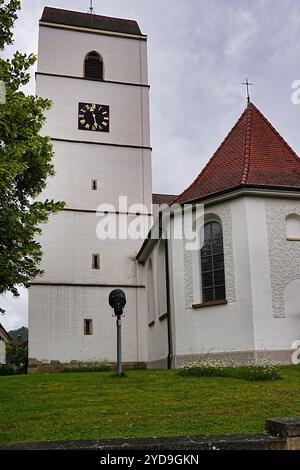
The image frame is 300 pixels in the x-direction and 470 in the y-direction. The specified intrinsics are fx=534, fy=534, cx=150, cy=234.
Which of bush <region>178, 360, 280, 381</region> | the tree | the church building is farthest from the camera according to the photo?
the church building

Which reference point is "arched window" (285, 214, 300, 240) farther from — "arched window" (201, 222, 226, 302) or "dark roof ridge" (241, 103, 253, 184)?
"arched window" (201, 222, 226, 302)

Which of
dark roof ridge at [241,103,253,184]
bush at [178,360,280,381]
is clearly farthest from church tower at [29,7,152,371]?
bush at [178,360,280,381]

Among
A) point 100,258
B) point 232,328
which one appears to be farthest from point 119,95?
point 232,328

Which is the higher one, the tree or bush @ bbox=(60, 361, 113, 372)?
the tree

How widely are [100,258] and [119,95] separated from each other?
8256mm

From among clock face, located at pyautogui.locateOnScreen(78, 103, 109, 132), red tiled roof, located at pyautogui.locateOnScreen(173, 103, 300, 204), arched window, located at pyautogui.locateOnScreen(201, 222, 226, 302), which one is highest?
clock face, located at pyautogui.locateOnScreen(78, 103, 109, 132)

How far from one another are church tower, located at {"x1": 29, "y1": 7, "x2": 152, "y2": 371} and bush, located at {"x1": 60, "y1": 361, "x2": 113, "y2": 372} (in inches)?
13.9

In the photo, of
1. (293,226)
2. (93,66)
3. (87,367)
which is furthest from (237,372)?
(93,66)

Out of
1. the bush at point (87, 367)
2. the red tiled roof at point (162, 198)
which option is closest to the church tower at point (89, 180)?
the bush at point (87, 367)

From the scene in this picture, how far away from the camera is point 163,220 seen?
17609 millimetres

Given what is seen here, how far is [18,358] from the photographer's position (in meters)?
33.8

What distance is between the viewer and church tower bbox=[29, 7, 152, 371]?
2228cm
